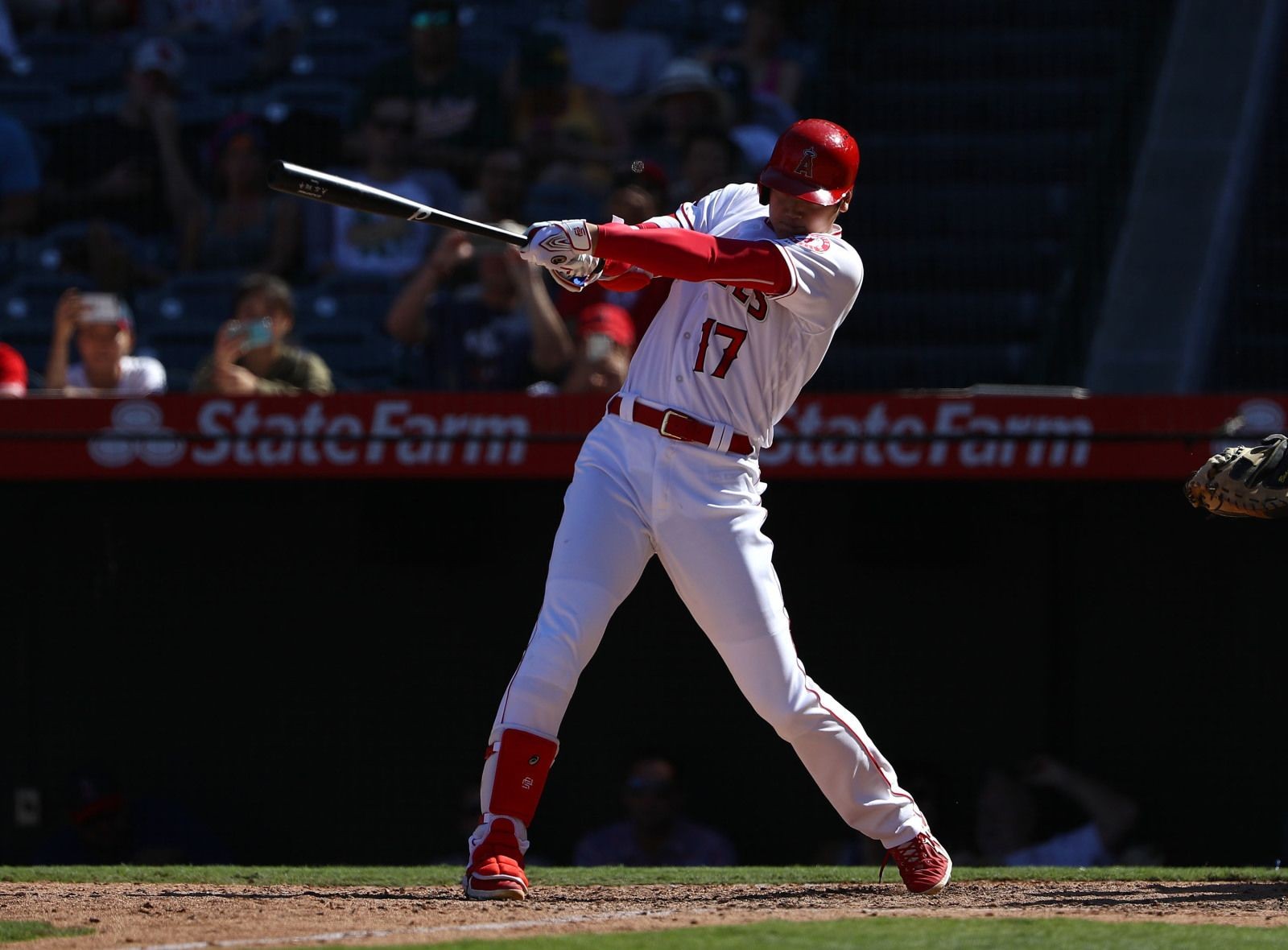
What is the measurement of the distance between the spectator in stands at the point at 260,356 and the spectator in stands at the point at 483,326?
46 centimetres

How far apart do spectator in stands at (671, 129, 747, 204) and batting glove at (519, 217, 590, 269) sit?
4203 mm

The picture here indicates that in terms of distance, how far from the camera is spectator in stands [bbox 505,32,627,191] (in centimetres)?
881

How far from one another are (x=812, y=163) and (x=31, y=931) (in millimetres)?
2142

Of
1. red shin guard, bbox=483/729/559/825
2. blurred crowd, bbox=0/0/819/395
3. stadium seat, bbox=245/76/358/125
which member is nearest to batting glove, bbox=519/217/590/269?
red shin guard, bbox=483/729/559/825

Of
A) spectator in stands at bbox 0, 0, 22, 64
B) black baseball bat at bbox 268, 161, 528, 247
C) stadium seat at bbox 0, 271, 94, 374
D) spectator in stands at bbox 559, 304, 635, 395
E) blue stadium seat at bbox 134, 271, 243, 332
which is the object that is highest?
black baseball bat at bbox 268, 161, 528, 247

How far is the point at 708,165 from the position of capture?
26.5 feet

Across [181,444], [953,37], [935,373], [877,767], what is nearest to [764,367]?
[877,767]

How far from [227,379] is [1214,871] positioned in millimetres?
3544

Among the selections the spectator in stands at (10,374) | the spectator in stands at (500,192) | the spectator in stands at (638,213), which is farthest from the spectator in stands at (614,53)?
the spectator in stands at (10,374)

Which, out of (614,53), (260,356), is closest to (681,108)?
(614,53)

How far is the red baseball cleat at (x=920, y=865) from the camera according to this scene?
4176 millimetres

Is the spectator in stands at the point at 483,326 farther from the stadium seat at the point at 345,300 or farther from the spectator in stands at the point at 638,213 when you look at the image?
the stadium seat at the point at 345,300

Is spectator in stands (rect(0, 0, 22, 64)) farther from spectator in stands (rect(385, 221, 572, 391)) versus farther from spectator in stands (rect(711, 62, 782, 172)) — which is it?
spectator in stands (rect(385, 221, 572, 391))

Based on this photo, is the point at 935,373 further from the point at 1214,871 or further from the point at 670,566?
the point at 670,566
